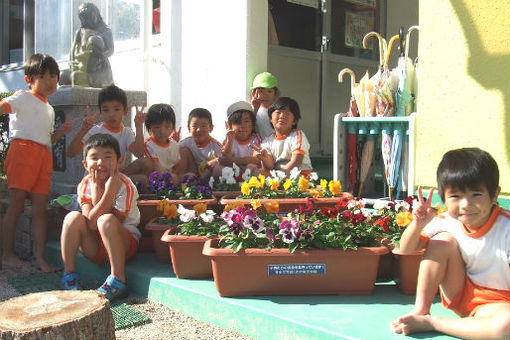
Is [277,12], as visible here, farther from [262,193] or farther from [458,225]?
[458,225]

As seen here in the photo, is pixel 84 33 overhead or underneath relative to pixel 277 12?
underneath

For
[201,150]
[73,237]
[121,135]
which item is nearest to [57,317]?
[73,237]

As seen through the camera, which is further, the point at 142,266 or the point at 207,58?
the point at 207,58

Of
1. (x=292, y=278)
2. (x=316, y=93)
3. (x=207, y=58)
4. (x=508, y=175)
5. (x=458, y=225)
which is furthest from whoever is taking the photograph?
(x=316, y=93)

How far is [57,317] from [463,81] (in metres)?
2.82

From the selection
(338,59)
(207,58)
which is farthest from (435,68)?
(338,59)

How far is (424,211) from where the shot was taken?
2.05 metres

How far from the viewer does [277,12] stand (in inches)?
272

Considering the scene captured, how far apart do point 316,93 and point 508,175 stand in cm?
395

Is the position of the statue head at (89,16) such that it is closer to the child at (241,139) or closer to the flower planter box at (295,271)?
the child at (241,139)

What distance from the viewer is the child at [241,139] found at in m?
4.61

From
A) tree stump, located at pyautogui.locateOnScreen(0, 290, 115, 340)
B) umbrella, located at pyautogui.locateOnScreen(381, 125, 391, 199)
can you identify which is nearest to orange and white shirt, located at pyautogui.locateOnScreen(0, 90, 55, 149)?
tree stump, located at pyautogui.locateOnScreen(0, 290, 115, 340)

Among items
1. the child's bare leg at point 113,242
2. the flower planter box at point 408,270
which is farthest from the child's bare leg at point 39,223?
the flower planter box at point 408,270

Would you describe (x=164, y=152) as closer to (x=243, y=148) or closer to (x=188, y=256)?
(x=243, y=148)
